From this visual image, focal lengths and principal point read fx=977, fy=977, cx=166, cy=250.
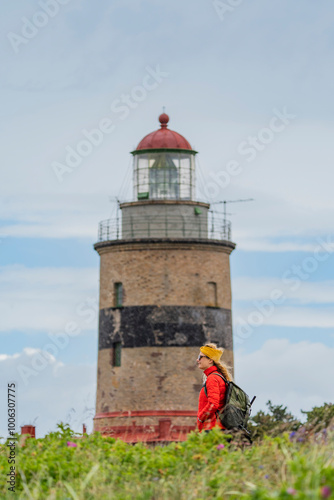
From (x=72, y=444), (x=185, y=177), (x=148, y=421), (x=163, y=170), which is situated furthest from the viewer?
(x=185, y=177)

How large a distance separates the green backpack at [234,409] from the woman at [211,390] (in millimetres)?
70

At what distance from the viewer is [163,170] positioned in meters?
35.6

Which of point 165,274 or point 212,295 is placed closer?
point 165,274

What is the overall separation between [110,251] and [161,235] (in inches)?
74.1

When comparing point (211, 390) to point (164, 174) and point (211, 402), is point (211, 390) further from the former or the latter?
point (164, 174)

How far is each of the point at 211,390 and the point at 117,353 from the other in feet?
70.1

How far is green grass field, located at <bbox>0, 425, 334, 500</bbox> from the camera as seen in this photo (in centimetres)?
878

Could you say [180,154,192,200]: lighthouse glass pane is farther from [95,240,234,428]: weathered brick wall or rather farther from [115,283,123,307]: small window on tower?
[115,283,123,307]: small window on tower

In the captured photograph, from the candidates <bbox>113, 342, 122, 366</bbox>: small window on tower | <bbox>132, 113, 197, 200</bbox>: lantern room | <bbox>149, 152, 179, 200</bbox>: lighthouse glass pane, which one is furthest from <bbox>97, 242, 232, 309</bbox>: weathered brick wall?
<bbox>149, 152, 179, 200</bbox>: lighthouse glass pane

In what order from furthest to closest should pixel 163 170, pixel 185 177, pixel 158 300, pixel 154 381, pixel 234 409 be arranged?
pixel 185 177, pixel 163 170, pixel 158 300, pixel 154 381, pixel 234 409

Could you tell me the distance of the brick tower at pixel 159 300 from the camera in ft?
106

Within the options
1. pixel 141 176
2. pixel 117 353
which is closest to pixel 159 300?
pixel 117 353

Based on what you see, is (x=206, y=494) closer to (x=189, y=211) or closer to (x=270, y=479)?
(x=270, y=479)

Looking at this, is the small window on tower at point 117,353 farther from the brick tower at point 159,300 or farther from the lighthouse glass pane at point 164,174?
the lighthouse glass pane at point 164,174
